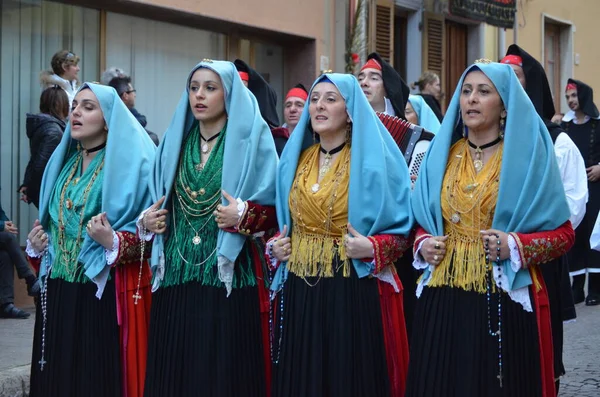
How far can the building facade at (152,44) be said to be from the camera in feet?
32.9

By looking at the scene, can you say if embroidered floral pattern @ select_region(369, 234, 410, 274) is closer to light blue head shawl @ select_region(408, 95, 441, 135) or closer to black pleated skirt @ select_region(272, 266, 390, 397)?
black pleated skirt @ select_region(272, 266, 390, 397)

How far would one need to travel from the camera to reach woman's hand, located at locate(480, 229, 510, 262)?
4781 mm

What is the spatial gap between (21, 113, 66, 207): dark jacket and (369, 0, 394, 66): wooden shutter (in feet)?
21.5

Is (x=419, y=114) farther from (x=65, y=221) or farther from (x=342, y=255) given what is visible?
(x=65, y=221)

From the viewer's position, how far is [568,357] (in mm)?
8297

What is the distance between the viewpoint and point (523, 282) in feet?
16.0

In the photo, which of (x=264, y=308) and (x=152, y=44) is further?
(x=152, y=44)

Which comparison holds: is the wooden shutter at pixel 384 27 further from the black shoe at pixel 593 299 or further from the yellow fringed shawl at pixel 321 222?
the yellow fringed shawl at pixel 321 222

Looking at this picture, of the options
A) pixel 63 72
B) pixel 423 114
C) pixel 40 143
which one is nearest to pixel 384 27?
pixel 63 72

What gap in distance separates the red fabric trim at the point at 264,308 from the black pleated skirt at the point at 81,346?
2.84 ft

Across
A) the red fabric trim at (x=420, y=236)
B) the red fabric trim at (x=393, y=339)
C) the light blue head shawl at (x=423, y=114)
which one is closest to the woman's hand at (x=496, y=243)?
the red fabric trim at (x=420, y=236)

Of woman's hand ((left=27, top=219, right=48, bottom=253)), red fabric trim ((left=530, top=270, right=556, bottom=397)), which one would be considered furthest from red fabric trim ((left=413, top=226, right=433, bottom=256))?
woman's hand ((left=27, top=219, right=48, bottom=253))

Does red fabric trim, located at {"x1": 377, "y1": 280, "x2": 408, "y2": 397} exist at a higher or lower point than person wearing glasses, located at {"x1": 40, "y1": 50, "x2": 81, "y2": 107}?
lower

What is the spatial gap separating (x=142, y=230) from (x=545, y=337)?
7.48 ft
